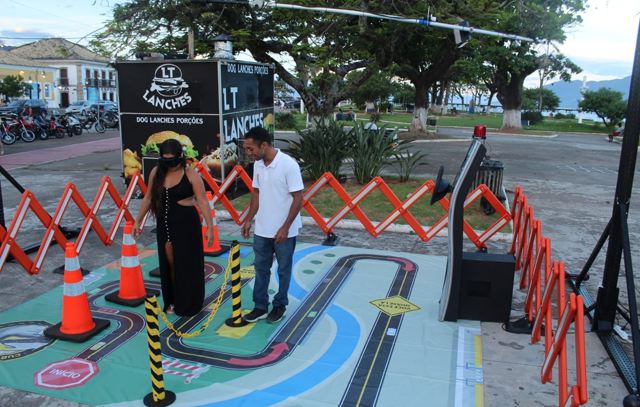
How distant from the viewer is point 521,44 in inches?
1169

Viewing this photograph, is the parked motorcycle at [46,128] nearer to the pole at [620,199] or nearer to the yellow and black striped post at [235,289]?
the yellow and black striped post at [235,289]

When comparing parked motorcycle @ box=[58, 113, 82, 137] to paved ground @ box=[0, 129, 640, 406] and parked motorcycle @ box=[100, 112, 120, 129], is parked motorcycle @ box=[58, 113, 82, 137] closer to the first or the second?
paved ground @ box=[0, 129, 640, 406]

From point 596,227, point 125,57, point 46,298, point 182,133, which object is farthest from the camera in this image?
point 125,57

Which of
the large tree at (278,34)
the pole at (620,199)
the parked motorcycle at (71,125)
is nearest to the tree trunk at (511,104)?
the large tree at (278,34)

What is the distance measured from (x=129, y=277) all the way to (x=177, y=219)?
1091mm

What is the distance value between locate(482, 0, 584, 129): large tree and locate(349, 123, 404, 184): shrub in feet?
26.5

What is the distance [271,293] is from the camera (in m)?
5.92

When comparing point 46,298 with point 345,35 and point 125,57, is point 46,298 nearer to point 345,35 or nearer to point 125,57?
point 125,57

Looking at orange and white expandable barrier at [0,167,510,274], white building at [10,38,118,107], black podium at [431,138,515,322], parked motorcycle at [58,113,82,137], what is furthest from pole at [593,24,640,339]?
white building at [10,38,118,107]

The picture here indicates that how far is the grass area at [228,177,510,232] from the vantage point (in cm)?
919

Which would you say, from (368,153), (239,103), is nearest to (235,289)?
(239,103)

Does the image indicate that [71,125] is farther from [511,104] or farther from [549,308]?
[511,104]

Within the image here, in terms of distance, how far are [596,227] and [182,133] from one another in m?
8.00

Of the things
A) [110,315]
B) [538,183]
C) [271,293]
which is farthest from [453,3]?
[110,315]
